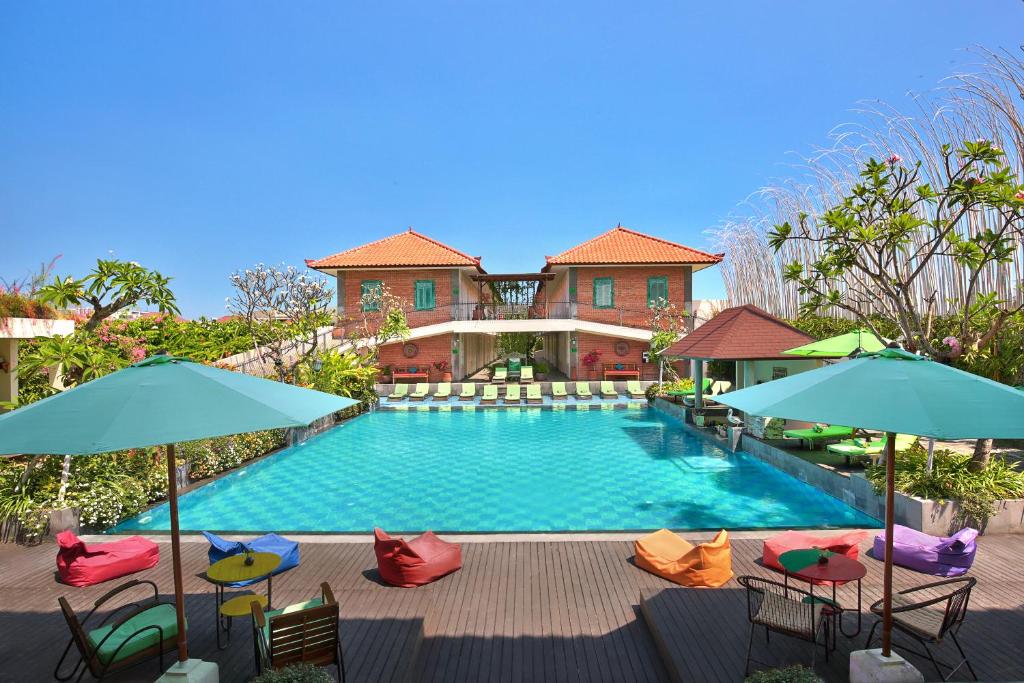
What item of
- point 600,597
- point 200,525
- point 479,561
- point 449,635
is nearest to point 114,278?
point 200,525

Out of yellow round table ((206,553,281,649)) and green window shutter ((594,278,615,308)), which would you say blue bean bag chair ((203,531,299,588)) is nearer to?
yellow round table ((206,553,281,649))

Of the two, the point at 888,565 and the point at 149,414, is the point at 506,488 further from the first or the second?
the point at 149,414

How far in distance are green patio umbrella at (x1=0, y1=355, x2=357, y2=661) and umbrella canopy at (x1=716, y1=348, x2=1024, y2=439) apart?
3493 millimetres

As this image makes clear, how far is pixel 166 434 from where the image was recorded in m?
3.17

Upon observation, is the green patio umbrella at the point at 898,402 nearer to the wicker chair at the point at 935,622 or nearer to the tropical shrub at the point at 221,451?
the wicker chair at the point at 935,622

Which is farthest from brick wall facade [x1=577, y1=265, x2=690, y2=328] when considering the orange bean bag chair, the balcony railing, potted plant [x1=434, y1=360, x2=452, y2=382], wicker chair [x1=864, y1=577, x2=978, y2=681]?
wicker chair [x1=864, y1=577, x2=978, y2=681]

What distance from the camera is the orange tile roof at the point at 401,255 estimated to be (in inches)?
1032

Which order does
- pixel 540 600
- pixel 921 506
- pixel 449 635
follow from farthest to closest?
pixel 921 506 < pixel 540 600 < pixel 449 635

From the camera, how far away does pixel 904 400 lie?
3361 mm

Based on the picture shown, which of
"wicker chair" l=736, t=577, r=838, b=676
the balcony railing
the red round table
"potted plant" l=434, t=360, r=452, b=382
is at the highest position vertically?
the balcony railing

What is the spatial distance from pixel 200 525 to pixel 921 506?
1132 cm

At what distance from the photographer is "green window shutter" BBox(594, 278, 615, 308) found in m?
26.6

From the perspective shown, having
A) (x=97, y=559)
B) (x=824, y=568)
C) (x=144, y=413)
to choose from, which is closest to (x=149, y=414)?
(x=144, y=413)

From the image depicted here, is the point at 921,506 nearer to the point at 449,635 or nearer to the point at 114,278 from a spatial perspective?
the point at 449,635
